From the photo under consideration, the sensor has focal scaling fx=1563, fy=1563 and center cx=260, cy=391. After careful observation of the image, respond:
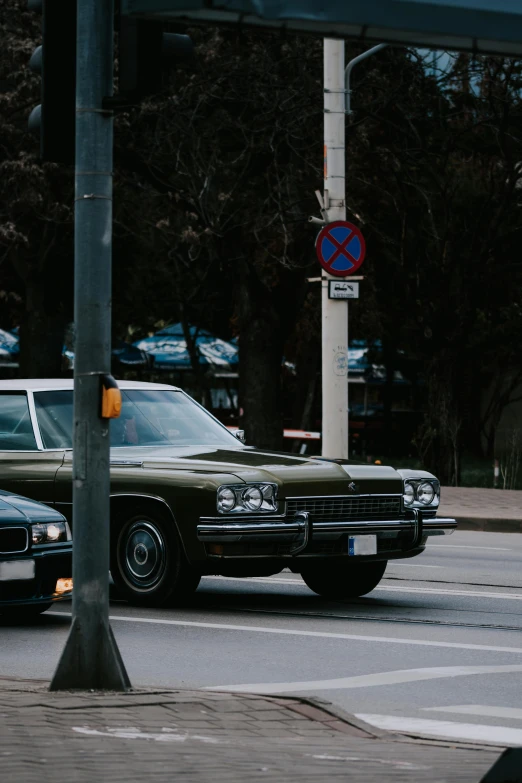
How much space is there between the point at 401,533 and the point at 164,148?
16.1 metres

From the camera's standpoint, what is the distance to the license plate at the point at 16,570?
390 inches

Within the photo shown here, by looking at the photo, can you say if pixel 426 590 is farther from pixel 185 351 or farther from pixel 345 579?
pixel 185 351

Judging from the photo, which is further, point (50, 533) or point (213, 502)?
point (213, 502)

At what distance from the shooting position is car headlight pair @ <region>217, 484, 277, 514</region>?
10.6 m

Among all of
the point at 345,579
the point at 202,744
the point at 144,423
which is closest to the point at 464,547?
the point at 345,579

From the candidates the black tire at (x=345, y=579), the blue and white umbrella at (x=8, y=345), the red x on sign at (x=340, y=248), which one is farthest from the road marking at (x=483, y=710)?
the blue and white umbrella at (x=8, y=345)

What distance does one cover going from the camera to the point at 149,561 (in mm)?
11078

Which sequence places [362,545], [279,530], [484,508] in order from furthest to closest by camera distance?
1. [484,508]
2. [362,545]
3. [279,530]

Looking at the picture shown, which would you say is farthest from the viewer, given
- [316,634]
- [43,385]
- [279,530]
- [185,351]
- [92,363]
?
[185,351]

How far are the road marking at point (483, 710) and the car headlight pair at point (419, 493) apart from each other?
4.11 m

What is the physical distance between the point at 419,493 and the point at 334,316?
867 centimetres

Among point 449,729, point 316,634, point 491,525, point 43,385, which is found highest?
point 43,385

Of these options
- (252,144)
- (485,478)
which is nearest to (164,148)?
(252,144)

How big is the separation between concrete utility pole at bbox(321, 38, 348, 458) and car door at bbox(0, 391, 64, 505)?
8366mm
